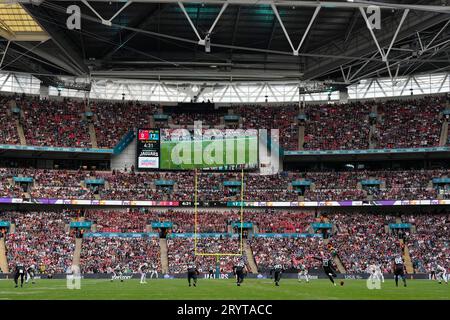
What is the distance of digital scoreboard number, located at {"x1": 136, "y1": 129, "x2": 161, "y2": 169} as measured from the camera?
204 feet

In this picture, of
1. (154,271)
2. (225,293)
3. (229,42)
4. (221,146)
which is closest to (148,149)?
(221,146)

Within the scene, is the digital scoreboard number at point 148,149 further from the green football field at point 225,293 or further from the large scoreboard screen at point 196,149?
the green football field at point 225,293

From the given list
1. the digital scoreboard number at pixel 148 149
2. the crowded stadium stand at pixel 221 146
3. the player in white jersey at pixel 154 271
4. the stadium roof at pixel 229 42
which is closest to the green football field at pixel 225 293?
the player in white jersey at pixel 154 271

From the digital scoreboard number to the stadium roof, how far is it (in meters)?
5.88

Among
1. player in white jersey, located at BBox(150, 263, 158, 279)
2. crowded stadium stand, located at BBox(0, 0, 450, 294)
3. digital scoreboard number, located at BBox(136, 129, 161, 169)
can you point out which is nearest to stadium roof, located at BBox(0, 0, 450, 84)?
crowded stadium stand, located at BBox(0, 0, 450, 294)

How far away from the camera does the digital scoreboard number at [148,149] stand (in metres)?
62.2

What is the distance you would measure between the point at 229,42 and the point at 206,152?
1069cm

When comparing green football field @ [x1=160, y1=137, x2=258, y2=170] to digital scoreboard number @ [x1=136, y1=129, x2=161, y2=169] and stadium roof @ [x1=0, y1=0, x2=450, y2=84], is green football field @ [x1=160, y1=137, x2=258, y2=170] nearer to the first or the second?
digital scoreboard number @ [x1=136, y1=129, x2=161, y2=169]

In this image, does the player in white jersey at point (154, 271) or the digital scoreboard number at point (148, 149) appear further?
the digital scoreboard number at point (148, 149)

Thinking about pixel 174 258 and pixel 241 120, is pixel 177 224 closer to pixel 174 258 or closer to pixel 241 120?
pixel 174 258

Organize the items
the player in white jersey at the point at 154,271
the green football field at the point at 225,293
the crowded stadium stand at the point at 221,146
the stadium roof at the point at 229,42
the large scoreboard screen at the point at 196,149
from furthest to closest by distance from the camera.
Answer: the large scoreboard screen at the point at 196,149 < the crowded stadium stand at the point at 221,146 < the player in white jersey at the point at 154,271 < the stadium roof at the point at 229,42 < the green football field at the point at 225,293

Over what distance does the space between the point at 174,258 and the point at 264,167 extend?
16022mm

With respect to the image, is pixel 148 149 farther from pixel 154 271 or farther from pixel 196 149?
pixel 154 271

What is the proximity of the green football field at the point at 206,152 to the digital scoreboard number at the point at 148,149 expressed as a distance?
0.60 meters
